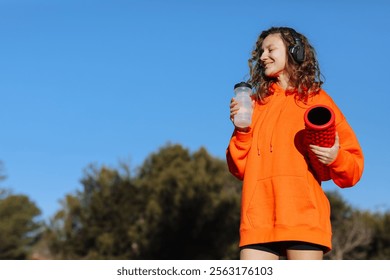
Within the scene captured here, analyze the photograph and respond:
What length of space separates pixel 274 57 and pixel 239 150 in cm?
64

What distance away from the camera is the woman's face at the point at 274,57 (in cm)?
396

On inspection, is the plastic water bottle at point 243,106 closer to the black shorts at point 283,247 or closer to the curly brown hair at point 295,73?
the curly brown hair at point 295,73

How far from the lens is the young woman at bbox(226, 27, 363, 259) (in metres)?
3.51

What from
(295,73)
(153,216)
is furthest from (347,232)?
(295,73)

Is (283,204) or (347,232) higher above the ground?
(347,232)

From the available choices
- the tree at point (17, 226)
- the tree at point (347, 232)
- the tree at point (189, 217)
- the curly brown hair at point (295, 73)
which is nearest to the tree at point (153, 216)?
the tree at point (189, 217)

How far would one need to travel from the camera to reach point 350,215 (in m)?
39.3

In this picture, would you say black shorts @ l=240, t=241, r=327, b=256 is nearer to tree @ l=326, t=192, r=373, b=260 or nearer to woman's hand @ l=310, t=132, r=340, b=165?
woman's hand @ l=310, t=132, r=340, b=165

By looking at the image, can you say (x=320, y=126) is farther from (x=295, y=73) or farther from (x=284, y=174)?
(x=295, y=73)

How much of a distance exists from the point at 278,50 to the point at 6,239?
3497 centimetres

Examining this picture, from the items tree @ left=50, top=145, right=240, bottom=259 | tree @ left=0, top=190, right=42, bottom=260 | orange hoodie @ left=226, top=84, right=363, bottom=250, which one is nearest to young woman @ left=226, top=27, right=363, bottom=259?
orange hoodie @ left=226, top=84, right=363, bottom=250

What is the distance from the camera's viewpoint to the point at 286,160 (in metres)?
3.64
